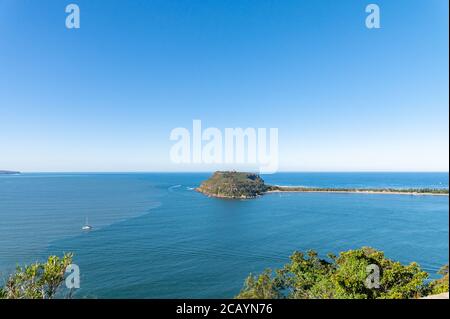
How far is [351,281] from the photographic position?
5230 mm

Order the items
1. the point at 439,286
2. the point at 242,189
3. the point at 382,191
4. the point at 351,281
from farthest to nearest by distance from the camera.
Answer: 1. the point at 242,189
2. the point at 382,191
3. the point at 439,286
4. the point at 351,281

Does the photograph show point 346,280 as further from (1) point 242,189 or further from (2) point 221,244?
(1) point 242,189

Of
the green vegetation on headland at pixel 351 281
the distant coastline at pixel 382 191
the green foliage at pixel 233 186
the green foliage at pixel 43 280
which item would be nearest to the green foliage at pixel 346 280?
the green vegetation on headland at pixel 351 281

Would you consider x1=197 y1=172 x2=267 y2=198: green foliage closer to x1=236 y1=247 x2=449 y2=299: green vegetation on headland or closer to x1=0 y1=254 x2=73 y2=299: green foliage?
x1=236 y1=247 x2=449 y2=299: green vegetation on headland

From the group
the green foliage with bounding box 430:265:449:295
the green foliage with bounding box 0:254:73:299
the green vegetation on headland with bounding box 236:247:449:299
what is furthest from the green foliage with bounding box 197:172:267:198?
the green foliage with bounding box 0:254:73:299

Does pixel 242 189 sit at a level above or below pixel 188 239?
above

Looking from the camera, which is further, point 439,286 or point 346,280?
point 439,286

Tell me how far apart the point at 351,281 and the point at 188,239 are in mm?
15820

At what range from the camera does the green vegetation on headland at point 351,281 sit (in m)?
5.11

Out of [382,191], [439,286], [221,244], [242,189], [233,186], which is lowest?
[221,244]

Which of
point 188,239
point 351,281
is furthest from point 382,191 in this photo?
point 351,281

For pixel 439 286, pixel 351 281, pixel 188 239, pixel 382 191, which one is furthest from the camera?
pixel 382 191

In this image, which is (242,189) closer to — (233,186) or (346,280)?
(233,186)
